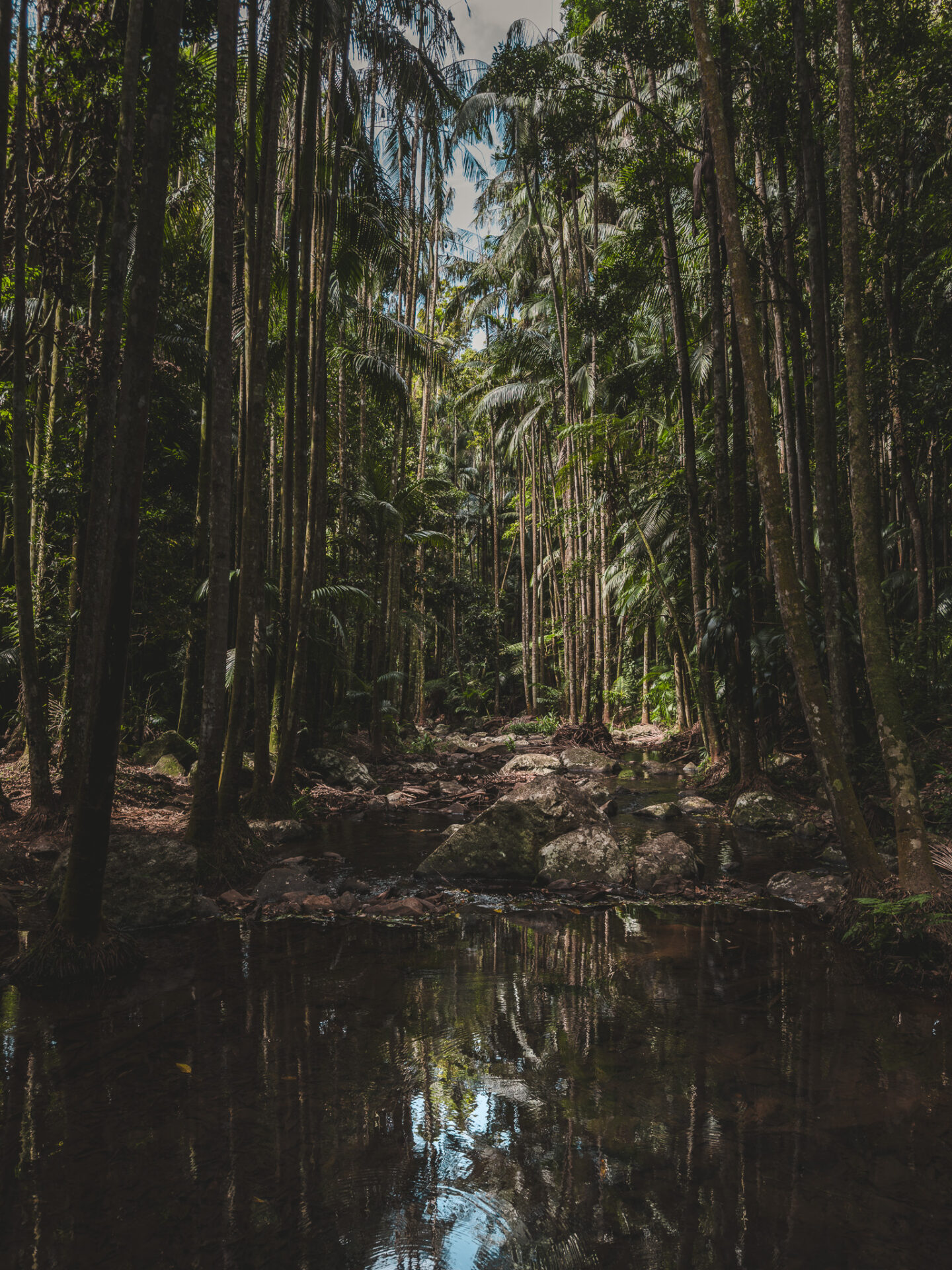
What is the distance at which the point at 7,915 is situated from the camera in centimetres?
497

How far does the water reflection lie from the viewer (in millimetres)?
2188

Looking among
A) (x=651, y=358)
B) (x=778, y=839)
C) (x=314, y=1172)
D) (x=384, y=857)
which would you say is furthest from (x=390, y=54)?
(x=314, y=1172)

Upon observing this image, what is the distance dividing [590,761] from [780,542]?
10605 mm

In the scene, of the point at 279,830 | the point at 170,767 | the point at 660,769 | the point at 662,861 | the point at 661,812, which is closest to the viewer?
the point at 662,861

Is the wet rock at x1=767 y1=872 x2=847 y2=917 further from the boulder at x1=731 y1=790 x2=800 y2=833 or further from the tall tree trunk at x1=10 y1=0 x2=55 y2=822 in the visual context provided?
the tall tree trunk at x1=10 y1=0 x2=55 y2=822

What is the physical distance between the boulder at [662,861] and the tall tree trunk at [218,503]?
152 inches

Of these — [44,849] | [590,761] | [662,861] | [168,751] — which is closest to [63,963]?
[44,849]

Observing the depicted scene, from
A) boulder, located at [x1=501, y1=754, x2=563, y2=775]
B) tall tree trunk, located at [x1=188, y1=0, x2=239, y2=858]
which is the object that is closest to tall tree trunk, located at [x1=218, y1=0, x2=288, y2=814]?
tall tree trunk, located at [x1=188, y1=0, x2=239, y2=858]

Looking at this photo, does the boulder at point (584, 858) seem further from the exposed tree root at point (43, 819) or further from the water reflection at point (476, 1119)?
the exposed tree root at point (43, 819)

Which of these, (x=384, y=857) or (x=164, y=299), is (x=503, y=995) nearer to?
(x=384, y=857)

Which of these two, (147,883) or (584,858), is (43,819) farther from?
(584,858)

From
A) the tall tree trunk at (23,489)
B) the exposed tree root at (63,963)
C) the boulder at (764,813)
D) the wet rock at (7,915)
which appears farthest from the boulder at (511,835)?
the tall tree trunk at (23,489)

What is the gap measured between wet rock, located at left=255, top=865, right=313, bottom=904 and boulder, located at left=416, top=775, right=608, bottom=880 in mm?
1204

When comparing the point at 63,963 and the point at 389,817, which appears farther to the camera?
the point at 389,817
